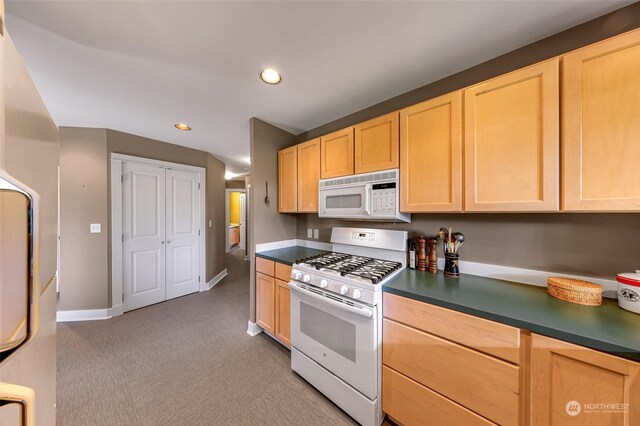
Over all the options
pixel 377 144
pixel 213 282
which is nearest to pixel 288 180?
pixel 377 144

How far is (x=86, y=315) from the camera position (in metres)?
2.67

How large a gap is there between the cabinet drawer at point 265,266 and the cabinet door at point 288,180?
0.65 metres

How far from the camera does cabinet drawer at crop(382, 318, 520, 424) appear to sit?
3.34 feet

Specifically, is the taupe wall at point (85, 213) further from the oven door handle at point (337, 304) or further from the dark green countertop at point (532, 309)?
the dark green countertop at point (532, 309)

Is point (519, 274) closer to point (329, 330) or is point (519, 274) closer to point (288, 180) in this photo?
point (329, 330)

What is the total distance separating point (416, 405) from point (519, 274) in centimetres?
109

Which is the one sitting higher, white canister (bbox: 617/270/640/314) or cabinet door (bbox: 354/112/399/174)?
cabinet door (bbox: 354/112/399/174)

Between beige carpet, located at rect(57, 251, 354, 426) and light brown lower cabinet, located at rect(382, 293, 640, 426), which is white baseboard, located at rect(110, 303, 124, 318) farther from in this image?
light brown lower cabinet, located at rect(382, 293, 640, 426)

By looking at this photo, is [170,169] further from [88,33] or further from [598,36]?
[598,36]

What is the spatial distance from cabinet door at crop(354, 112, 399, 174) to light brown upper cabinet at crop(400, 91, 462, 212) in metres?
0.07

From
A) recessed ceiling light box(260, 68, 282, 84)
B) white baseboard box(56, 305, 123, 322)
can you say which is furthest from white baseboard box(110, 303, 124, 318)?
recessed ceiling light box(260, 68, 282, 84)

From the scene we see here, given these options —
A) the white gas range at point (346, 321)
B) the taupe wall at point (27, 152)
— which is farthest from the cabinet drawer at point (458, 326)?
the taupe wall at point (27, 152)

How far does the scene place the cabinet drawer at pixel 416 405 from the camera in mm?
1135

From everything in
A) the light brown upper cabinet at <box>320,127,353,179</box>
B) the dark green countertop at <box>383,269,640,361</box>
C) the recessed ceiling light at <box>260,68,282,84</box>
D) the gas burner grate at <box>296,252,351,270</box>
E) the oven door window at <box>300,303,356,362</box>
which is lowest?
the oven door window at <box>300,303,356,362</box>
